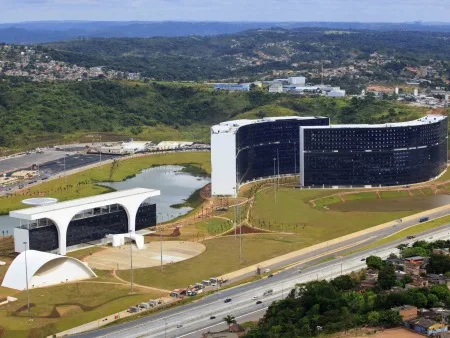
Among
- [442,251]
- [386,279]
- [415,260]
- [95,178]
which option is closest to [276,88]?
[95,178]

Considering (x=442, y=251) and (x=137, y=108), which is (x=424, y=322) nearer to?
(x=442, y=251)

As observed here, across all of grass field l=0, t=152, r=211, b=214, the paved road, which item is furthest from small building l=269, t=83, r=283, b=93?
the paved road

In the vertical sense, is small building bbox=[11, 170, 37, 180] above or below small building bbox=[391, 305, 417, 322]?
below

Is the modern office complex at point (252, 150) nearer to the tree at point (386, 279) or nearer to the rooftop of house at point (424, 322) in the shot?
the tree at point (386, 279)

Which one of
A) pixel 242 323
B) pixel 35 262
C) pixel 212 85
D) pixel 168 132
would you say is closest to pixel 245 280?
pixel 242 323

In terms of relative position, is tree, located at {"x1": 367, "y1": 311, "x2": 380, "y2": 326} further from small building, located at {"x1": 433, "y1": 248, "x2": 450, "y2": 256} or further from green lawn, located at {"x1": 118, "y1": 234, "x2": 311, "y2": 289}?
green lawn, located at {"x1": 118, "y1": 234, "x2": 311, "y2": 289}

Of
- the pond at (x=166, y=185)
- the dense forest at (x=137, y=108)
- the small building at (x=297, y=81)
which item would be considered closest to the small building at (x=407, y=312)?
the pond at (x=166, y=185)
